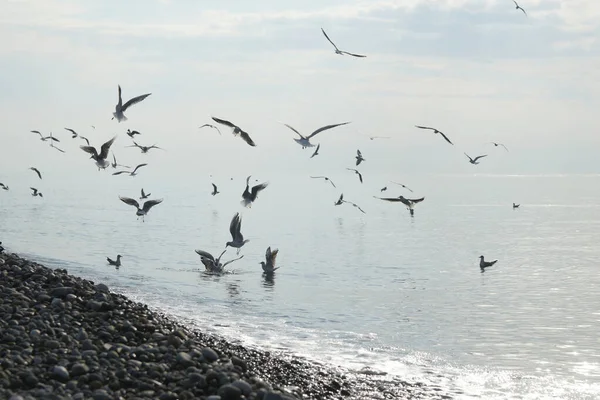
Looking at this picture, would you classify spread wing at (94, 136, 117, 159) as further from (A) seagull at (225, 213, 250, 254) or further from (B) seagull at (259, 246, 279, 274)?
(B) seagull at (259, 246, 279, 274)

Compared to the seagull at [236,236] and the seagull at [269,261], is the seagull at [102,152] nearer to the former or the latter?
the seagull at [236,236]

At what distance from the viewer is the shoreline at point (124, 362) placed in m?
8.97

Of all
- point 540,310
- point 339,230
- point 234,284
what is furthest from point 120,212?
point 540,310

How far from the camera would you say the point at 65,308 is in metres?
12.8

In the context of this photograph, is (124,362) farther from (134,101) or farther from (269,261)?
(269,261)

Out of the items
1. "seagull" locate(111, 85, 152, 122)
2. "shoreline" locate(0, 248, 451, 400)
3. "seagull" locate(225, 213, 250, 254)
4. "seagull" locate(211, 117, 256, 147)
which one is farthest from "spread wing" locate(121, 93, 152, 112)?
"shoreline" locate(0, 248, 451, 400)

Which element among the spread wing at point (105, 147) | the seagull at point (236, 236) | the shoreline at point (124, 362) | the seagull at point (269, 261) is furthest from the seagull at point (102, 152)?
the shoreline at point (124, 362)

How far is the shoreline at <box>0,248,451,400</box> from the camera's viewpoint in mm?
8969

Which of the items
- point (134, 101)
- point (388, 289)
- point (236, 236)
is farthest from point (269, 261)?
point (134, 101)

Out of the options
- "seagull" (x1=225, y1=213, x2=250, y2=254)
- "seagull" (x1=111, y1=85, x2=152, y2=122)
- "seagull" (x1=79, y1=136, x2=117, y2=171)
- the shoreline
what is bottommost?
the shoreline

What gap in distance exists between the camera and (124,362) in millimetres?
9977

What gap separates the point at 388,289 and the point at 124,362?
50.9 feet

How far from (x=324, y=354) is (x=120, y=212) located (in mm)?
49498

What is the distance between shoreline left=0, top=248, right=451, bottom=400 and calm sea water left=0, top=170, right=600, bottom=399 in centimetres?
150
